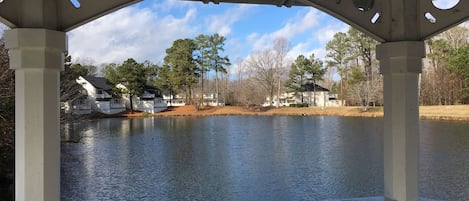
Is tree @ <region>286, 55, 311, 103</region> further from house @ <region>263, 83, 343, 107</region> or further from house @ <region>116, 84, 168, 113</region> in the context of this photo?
house @ <region>116, 84, 168, 113</region>

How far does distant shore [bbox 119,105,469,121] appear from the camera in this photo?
76.7 feet

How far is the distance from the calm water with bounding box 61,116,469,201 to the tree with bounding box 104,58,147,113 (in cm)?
1585

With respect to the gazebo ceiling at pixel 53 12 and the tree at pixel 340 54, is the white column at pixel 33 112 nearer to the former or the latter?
the gazebo ceiling at pixel 53 12

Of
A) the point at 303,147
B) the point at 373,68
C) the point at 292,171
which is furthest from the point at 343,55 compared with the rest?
the point at 292,171

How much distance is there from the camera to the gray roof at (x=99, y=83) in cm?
3137

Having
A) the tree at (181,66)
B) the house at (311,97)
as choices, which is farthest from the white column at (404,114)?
the house at (311,97)

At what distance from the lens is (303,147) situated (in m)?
12.7

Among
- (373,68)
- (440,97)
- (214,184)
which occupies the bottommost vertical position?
(214,184)

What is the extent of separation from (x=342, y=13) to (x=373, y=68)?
27567 millimetres

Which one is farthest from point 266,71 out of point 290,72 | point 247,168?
point 247,168

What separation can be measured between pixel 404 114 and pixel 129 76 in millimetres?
29332

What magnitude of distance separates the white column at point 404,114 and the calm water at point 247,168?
4.43m

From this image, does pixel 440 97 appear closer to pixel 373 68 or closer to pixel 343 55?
pixel 373 68

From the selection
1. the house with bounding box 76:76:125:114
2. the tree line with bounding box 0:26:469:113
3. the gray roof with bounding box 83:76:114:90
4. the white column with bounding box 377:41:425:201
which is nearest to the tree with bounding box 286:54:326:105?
the tree line with bounding box 0:26:469:113
